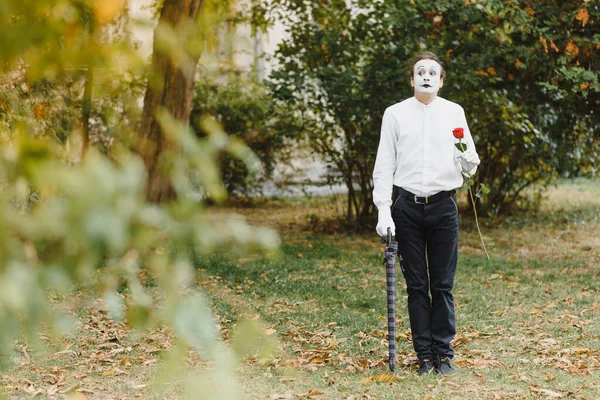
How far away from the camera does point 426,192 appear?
5.29 metres

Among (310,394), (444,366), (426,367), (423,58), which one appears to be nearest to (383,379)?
(426,367)

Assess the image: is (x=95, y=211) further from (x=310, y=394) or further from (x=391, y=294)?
(x=391, y=294)

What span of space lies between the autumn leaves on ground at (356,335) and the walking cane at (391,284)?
0.56 feet

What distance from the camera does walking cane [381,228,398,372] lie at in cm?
532

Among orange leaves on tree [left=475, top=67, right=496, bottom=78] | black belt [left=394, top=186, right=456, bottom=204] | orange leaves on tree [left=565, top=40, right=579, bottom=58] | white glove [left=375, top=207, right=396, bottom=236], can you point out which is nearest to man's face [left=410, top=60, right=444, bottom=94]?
black belt [left=394, top=186, right=456, bottom=204]

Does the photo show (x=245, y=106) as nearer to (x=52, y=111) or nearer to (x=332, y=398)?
(x=52, y=111)

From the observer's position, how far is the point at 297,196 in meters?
18.0

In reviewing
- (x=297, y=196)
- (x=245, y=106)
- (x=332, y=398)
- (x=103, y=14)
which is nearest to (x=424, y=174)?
(x=332, y=398)

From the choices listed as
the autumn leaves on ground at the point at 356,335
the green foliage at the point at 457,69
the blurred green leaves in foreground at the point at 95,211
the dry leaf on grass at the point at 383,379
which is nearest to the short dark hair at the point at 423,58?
the autumn leaves on ground at the point at 356,335

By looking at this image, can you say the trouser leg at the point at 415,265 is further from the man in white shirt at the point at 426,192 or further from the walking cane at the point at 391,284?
the walking cane at the point at 391,284

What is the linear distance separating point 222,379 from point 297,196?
655 inches

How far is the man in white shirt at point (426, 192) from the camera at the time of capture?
17.3 feet

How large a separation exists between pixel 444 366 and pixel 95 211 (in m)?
4.51

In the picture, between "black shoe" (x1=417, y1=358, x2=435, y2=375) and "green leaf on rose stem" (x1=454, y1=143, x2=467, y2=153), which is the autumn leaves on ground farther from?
"green leaf on rose stem" (x1=454, y1=143, x2=467, y2=153)
